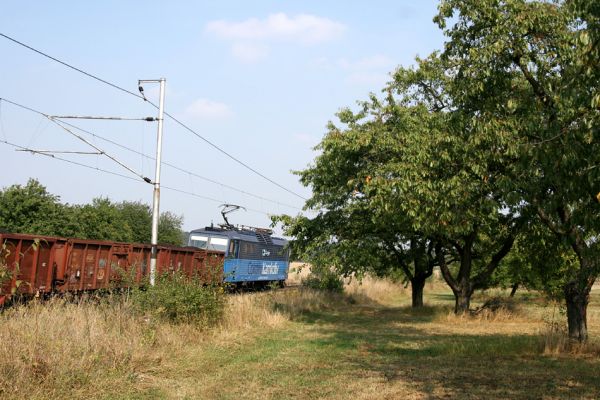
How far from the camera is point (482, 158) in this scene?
1112 centimetres

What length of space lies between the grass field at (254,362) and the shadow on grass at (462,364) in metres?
0.02

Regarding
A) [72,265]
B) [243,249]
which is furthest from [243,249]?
[72,265]

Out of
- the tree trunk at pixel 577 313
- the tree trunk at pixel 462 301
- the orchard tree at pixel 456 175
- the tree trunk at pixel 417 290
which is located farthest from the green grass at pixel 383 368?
the tree trunk at pixel 417 290

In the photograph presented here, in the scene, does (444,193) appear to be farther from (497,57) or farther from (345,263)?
(345,263)

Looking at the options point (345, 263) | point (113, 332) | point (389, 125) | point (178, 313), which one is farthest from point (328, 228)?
point (113, 332)

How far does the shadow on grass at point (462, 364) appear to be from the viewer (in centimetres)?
852

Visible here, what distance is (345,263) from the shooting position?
20.0 metres

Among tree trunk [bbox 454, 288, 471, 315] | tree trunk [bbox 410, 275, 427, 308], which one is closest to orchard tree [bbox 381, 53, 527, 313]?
tree trunk [bbox 454, 288, 471, 315]

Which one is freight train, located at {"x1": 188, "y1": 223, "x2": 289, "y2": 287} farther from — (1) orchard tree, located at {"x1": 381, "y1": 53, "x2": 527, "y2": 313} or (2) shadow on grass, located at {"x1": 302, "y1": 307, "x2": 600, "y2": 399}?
(1) orchard tree, located at {"x1": 381, "y1": 53, "x2": 527, "y2": 313}

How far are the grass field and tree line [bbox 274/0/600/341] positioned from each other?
6.26ft

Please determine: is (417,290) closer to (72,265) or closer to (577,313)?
(577,313)

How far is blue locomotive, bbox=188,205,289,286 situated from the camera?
1203 inches

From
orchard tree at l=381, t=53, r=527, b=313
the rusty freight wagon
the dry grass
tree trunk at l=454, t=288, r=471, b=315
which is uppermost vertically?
orchard tree at l=381, t=53, r=527, b=313

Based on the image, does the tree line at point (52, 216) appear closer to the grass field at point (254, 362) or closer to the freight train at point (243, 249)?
the freight train at point (243, 249)
